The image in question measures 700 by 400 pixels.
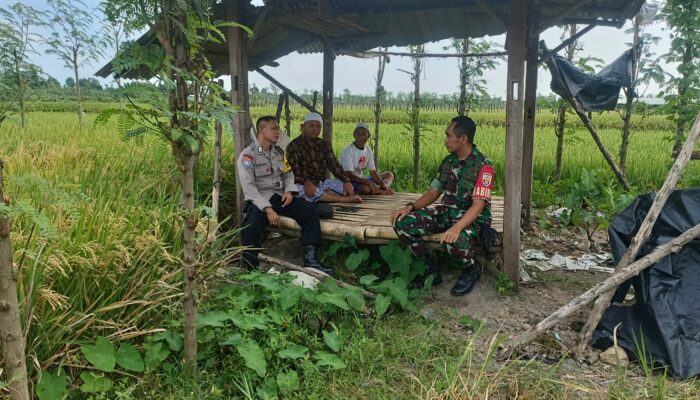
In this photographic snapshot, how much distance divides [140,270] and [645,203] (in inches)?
121

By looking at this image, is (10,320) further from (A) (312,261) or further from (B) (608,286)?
(B) (608,286)

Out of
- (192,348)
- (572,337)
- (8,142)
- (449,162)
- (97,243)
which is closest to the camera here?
(192,348)

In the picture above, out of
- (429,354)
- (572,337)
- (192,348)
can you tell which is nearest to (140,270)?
(192,348)

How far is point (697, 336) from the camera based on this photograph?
8.70 feet

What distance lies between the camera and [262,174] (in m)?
4.30

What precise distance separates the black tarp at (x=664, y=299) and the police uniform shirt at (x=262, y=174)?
2628mm

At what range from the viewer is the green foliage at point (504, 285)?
3.75m

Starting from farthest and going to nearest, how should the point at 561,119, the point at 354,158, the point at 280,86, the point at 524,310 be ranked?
the point at 561,119
the point at 280,86
the point at 354,158
the point at 524,310

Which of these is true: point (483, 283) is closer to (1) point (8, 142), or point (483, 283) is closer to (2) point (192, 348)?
(2) point (192, 348)

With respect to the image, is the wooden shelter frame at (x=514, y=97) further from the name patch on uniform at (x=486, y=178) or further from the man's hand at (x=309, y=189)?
the man's hand at (x=309, y=189)

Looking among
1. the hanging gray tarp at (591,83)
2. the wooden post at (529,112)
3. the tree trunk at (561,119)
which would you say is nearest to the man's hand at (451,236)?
the wooden post at (529,112)

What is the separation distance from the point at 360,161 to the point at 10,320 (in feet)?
14.5

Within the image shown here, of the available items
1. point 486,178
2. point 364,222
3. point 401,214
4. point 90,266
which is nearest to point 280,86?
point 364,222

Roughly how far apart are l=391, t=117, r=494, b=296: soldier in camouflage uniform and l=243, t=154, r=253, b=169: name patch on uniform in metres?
1.30
